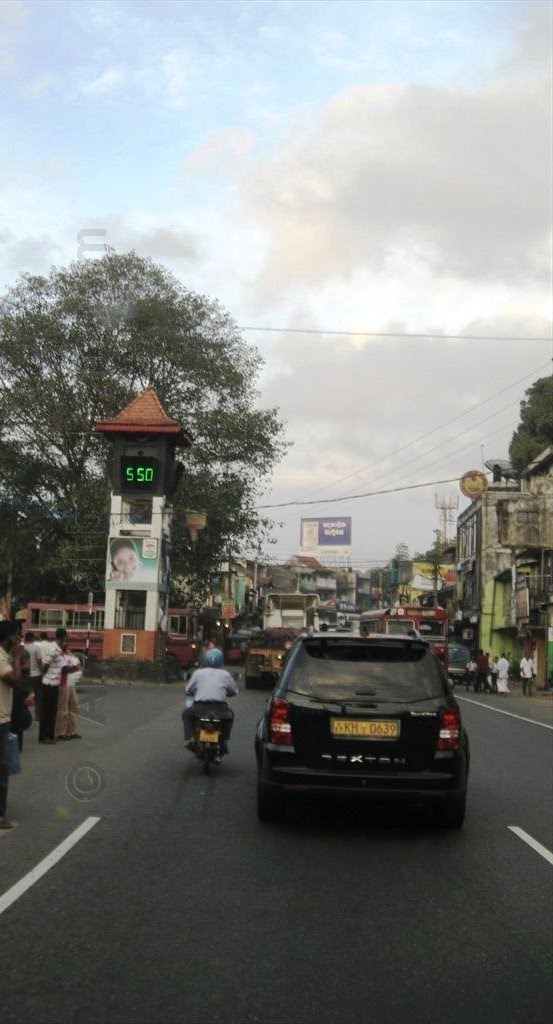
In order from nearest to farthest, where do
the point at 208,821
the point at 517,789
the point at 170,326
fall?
the point at 208,821 → the point at 517,789 → the point at 170,326

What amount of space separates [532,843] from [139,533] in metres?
34.0

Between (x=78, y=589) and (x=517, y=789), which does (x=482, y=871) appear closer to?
(x=517, y=789)

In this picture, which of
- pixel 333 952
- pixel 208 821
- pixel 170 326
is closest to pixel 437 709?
pixel 208 821

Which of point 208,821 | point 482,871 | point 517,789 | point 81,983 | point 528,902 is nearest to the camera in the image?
point 81,983

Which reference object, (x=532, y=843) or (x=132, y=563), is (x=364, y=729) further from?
(x=132, y=563)

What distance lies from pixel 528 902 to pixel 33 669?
11647mm

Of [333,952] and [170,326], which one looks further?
[170,326]

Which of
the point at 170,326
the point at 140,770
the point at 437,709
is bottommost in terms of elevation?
the point at 140,770

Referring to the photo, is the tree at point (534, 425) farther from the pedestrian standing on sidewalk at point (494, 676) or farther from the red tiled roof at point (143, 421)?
the red tiled roof at point (143, 421)

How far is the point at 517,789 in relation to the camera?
44.4 ft

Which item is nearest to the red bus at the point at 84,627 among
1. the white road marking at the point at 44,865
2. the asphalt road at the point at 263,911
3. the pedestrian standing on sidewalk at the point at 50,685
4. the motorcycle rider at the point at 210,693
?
the pedestrian standing on sidewalk at the point at 50,685

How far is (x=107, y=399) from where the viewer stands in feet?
154

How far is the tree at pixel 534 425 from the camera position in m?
70.1

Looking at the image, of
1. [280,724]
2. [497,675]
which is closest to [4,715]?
[280,724]
